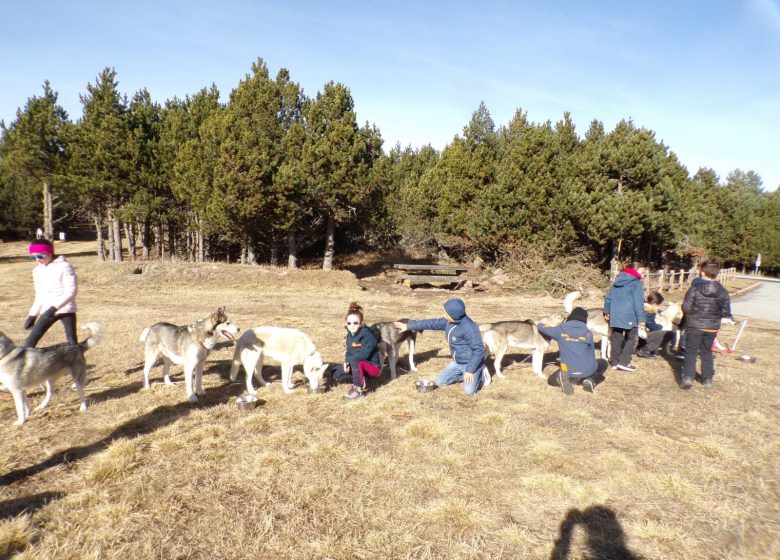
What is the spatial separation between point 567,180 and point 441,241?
10.7 metres

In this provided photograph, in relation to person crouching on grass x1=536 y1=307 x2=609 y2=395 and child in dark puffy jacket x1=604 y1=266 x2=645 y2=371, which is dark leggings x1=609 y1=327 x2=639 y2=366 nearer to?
child in dark puffy jacket x1=604 y1=266 x2=645 y2=371

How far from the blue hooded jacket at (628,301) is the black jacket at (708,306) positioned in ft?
2.93

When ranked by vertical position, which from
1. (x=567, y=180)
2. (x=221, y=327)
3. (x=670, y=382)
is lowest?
(x=670, y=382)

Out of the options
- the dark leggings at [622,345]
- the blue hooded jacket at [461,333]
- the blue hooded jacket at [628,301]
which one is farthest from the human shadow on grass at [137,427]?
the dark leggings at [622,345]

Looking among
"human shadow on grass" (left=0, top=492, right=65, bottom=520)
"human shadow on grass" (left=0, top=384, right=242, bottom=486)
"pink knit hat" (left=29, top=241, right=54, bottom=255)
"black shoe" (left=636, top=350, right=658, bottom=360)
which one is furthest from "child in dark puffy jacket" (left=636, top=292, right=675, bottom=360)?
"pink knit hat" (left=29, top=241, right=54, bottom=255)

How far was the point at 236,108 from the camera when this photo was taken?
2636 cm

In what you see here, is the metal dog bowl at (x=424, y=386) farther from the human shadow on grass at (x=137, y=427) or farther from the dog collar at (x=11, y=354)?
the dog collar at (x=11, y=354)

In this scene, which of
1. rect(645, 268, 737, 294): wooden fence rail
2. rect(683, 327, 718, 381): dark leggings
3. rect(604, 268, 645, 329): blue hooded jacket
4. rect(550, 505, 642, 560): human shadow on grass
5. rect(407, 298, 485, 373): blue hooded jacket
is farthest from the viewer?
rect(645, 268, 737, 294): wooden fence rail

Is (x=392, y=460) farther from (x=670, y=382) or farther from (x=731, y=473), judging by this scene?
(x=670, y=382)

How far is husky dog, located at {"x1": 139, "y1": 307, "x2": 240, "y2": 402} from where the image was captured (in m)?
6.35

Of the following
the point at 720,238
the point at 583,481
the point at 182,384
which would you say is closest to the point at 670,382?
the point at 583,481

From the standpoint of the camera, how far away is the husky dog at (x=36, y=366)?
5129mm

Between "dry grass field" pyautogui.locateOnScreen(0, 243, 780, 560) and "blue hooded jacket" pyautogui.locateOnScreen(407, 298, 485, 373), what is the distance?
0.61m

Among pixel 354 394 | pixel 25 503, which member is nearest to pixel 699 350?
pixel 354 394
